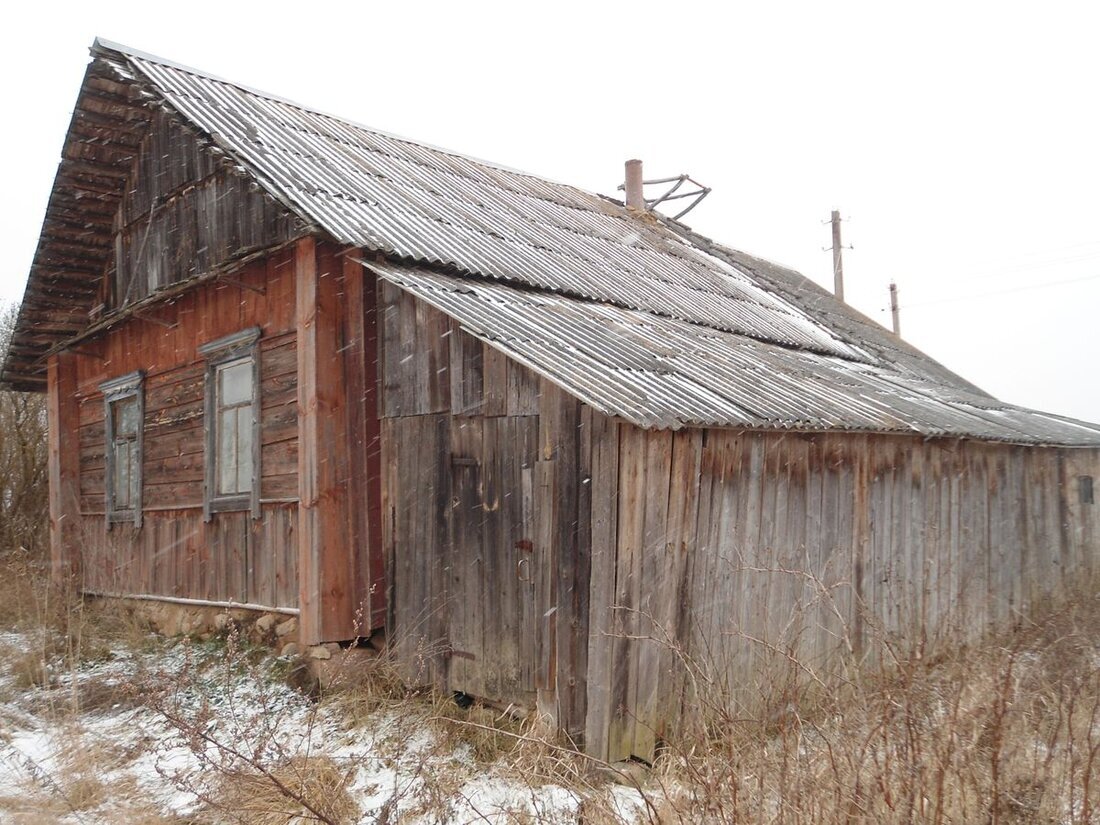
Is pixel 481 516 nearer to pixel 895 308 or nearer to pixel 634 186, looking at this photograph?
pixel 634 186

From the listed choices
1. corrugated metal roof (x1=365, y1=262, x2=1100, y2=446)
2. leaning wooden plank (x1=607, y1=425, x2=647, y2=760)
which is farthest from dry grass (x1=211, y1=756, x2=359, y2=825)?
corrugated metal roof (x1=365, y1=262, x2=1100, y2=446)

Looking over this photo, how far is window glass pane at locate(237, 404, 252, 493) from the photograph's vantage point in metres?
7.84

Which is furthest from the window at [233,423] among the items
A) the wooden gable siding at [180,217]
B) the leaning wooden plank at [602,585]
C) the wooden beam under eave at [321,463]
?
the leaning wooden plank at [602,585]

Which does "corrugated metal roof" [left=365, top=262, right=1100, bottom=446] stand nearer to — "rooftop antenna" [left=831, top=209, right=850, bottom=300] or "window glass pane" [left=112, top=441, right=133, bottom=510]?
"window glass pane" [left=112, top=441, right=133, bottom=510]

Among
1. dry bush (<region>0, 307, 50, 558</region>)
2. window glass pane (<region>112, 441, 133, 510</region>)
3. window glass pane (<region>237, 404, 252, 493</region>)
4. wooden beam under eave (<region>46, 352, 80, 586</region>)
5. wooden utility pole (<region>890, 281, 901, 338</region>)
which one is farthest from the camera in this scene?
wooden utility pole (<region>890, 281, 901, 338</region>)

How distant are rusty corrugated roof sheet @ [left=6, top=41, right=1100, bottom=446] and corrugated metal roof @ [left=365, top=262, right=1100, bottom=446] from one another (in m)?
0.02

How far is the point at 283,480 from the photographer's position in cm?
729

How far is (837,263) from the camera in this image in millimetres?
26156

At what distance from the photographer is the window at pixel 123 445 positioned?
9594 mm

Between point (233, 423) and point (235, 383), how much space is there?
36cm

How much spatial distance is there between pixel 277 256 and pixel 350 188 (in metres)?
0.98

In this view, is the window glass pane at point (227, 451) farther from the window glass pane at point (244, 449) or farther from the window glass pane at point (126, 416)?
the window glass pane at point (126, 416)

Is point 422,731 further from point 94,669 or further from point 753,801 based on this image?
point 94,669

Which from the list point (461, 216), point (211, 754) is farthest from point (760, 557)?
point (461, 216)
